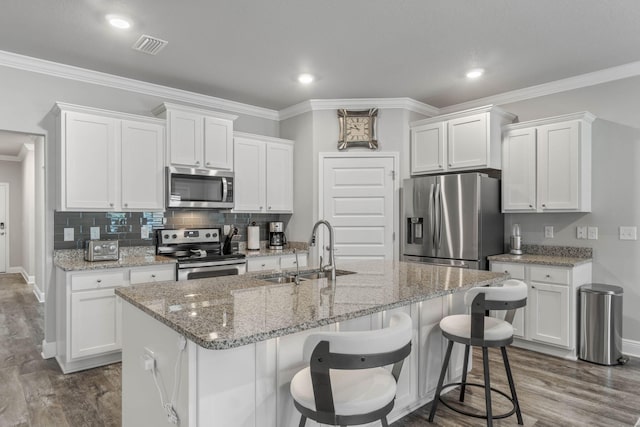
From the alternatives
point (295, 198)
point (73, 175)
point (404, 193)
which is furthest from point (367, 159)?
point (73, 175)

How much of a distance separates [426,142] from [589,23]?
1928 millimetres

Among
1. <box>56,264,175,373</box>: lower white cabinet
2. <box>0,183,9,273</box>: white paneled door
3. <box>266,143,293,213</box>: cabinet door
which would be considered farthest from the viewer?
<box>0,183,9,273</box>: white paneled door

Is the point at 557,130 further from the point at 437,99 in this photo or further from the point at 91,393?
the point at 91,393

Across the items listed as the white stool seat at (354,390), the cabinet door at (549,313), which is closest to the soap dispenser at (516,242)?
the cabinet door at (549,313)

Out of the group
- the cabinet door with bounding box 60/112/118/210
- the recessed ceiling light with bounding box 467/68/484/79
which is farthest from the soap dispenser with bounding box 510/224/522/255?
the cabinet door with bounding box 60/112/118/210

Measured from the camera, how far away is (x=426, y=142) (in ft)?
14.8

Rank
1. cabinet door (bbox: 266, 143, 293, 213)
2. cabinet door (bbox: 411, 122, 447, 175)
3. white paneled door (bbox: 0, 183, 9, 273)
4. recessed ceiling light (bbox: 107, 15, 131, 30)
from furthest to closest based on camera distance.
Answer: white paneled door (bbox: 0, 183, 9, 273), cabinet door (bbox: 266, 143, 293, 213), cabinet door (bbox: 411, 122, 447, 175), recessed ceiling light (bbox: 107, 15, 131, 30)

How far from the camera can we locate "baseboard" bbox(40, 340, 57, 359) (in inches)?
138

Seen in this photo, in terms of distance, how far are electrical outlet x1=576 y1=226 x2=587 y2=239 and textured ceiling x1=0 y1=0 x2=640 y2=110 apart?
1514 mm

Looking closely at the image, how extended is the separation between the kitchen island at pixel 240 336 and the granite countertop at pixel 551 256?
1540 mm

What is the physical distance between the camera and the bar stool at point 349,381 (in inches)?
52.0

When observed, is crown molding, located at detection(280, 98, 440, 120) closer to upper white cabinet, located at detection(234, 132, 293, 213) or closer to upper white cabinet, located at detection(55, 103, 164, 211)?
upper white cabinet, located at detection(234, 132, 293, 213)

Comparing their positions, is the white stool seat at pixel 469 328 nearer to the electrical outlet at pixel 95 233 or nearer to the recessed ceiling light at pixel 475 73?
the recessed ceiling light at pixel 475 73

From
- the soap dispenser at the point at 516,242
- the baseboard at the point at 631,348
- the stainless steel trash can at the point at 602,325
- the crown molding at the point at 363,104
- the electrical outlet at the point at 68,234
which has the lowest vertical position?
the baseboard at the point at 631,348
